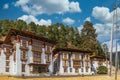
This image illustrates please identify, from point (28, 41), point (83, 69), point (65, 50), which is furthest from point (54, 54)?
point (28, 41)

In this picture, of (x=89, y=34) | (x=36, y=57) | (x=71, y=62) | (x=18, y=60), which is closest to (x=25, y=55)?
(x=18, y=60)

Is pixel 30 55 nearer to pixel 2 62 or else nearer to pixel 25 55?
pixel 25 55

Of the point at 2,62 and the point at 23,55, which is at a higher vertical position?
the point at 23,55

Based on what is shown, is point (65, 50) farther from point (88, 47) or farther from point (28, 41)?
point (88, 47)

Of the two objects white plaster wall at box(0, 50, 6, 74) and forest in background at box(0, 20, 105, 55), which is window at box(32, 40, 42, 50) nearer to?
white plaster wall at box(0, 50, 6, 74)

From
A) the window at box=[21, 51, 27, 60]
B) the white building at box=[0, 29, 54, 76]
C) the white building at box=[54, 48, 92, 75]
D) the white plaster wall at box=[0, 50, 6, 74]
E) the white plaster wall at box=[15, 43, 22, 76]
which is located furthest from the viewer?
the white building at box=[54, 48, 92, 75]

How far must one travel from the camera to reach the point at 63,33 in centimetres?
11400

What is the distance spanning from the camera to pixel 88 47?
11906cm

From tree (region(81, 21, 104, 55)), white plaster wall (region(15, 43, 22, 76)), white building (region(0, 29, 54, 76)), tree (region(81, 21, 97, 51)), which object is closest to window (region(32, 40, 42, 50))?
white building (region(0, 29, 54, 76))

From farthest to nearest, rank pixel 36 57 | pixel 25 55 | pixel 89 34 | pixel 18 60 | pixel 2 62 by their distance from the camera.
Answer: pixel 89 34 → pixel 36 57 → pixel 2 62 → pixel 25 55 → pixel 18 60

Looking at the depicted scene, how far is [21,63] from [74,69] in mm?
30953

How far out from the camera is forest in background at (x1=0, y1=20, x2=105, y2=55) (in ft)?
327

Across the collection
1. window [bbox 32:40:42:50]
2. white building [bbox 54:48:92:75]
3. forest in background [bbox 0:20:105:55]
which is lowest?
white building [bbox 54:48:92:75]

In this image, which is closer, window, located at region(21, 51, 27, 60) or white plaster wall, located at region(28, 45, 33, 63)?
window, located at region(21, 51, 27, 60)
